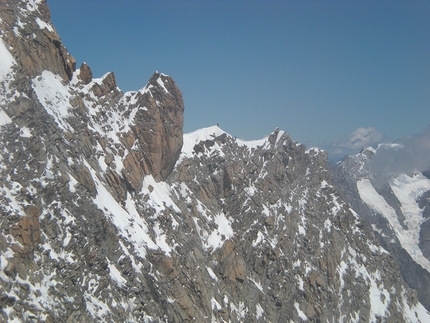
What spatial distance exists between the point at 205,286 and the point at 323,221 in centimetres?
5550

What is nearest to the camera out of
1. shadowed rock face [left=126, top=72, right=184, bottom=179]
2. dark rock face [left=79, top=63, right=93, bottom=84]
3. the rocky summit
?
the rocky summit

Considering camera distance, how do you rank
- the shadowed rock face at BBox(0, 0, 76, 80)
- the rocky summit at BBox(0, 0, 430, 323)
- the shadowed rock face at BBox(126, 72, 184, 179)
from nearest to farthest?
1. the rocky summit at BBox(0, 0, 430, 323)
2. the shadowed rock face at BBox(0, 0, 76, 80)
3. the shadowed rock face at BBox(126, 72, 184, 179)

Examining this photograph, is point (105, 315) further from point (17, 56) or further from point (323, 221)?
point (323, 221)

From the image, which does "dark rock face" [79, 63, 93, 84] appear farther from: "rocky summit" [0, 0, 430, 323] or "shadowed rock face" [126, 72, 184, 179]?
"shadowed rock face" [126, 72, 184, 179]

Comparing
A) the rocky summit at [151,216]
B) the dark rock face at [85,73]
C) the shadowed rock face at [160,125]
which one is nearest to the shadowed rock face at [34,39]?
the rocky summit at [151,216]

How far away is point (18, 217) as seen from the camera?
154ft

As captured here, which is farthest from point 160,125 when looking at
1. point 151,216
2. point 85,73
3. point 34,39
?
point 34,39

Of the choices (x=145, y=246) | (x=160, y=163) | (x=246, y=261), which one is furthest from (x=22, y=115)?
(x=246, y=261)

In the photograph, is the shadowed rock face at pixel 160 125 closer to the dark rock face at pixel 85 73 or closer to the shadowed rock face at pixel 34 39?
the dark rock face at pixel 85 73

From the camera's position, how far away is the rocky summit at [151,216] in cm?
5059

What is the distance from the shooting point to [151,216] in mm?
75438

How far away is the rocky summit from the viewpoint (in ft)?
166

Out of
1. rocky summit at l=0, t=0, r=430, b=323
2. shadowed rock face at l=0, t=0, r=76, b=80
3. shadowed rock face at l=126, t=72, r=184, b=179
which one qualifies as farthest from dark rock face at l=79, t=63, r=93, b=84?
shadowed rock face at l=126, t=72, r=184, b=179

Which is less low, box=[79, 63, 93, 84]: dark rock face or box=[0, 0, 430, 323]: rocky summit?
box=[79, 63, 93, 84]: dark rock face
